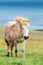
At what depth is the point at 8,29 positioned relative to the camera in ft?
53.0

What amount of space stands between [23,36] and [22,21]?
74 cm

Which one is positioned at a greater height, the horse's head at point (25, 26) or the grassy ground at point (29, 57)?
the horse's head at point (25, 26)

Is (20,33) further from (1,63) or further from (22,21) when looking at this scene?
(1,63)

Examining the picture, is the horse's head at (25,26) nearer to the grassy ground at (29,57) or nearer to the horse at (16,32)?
the horse at (16,32)

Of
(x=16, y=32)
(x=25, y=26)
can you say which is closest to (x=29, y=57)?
(x=16, y=32)

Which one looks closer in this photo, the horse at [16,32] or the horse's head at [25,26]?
the horse's head at [25,26]

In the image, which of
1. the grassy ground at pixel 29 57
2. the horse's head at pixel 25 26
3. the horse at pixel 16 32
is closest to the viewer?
the grassy ground at pixel 29 57

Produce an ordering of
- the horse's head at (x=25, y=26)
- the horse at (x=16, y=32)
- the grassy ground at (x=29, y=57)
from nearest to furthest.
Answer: the grassy ground at (x=29, y=57)
the horse's head at (x=25, y=26)
the horse at (x=16, y=32)

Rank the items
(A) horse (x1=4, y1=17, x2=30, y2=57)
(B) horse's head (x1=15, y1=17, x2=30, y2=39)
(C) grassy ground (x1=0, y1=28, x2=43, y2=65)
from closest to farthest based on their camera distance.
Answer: (C) grassy ground (x1=0, y1=28, x2=43, y2=65), (B) horse's head (x1=15, y1=17, x2=30, y2=39), (A) horse (x1=4, y1=17, x2=30, y2=57)

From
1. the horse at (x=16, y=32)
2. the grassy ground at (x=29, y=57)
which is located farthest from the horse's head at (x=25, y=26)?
the grassy ground at (x=29, y=57)

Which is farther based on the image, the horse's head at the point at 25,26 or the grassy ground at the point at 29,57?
the horse's head at the point at 25,26

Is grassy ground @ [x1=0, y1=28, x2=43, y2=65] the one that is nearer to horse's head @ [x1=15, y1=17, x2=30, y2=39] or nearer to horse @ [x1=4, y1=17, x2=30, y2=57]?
horse @ [x1=4, y1=17, x2=30, y2=57]

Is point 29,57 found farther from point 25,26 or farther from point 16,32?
point 25,26

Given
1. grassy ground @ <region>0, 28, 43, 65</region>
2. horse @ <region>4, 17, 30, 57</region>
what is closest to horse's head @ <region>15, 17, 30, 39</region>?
horse @ <region>4, 17, 30, 57</region>
